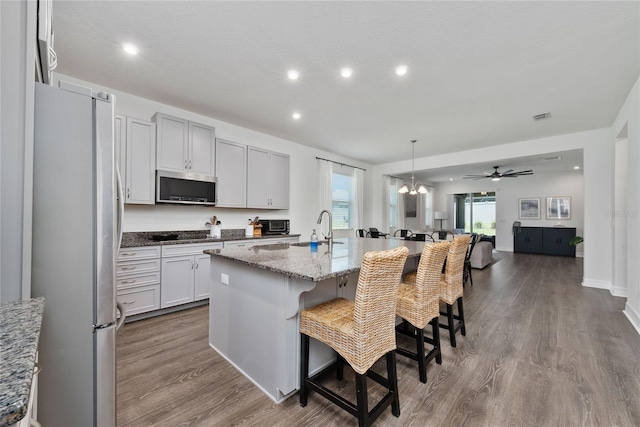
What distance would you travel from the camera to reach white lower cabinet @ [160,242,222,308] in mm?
3240

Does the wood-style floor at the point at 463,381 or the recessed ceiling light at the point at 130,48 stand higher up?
the recessed ceiling light at the point at 130,48

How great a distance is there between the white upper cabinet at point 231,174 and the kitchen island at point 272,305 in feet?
6.26

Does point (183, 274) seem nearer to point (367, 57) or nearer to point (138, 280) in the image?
point (138, 280)

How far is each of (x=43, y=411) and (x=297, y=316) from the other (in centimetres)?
120

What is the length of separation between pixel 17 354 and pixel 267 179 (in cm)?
418

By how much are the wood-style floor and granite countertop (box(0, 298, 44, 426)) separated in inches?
47.5

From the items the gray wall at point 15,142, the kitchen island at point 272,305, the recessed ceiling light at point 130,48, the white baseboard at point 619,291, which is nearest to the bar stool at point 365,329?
the kitchen island at point 272,305

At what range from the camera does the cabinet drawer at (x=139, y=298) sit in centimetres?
296

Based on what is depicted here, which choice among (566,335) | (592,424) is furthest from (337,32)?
(566,335)

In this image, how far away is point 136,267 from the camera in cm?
303

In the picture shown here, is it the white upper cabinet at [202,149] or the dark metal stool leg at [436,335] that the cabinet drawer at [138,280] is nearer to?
the white upper cabinet at [202,149]

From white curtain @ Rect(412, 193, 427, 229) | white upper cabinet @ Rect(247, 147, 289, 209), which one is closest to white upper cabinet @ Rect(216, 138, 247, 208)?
white upper cabinet @ Rect(247, 147, 289, 209)

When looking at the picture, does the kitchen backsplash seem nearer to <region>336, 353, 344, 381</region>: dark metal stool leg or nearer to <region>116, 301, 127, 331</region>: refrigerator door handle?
<region>116, 301, 127, 331</region>: refrigerator door handle

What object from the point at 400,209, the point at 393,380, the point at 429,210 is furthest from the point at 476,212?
the point at 393,380
